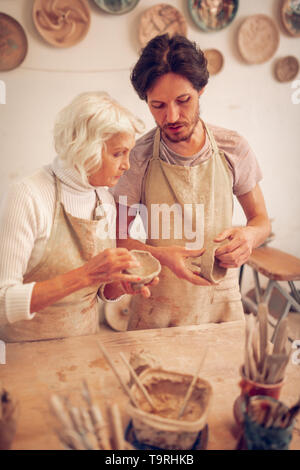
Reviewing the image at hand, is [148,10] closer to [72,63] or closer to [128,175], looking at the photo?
[72,63]

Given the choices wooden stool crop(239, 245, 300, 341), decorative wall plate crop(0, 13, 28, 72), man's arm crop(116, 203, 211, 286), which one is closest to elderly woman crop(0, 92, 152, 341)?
man's arm crop(116, 203, 211, 286)

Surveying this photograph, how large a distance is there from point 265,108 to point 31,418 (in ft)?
9.27

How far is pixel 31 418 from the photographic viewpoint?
1010 millimetres

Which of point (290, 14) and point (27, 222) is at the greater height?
point (290, 14)

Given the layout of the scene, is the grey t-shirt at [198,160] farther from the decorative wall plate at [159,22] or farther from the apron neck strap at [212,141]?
the decorative wall plate at [159,22]

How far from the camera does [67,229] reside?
1.39 m

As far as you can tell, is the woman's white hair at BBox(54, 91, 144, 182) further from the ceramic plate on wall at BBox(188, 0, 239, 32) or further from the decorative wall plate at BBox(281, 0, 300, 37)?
the decorative wall plate at BBox(281, 0, 300, 37)

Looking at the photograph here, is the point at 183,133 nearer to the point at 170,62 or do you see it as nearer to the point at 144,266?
the point at 170,62

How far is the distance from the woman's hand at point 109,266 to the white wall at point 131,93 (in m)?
1.53

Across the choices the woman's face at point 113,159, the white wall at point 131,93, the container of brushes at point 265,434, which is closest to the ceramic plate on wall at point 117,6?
the white wall at point 131,93

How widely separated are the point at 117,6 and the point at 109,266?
2133 mm

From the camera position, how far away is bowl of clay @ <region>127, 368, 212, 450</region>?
840 millimetres

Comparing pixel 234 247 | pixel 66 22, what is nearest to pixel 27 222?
pixel 234 247

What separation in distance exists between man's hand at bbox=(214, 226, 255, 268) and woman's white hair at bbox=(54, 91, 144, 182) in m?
0.61
